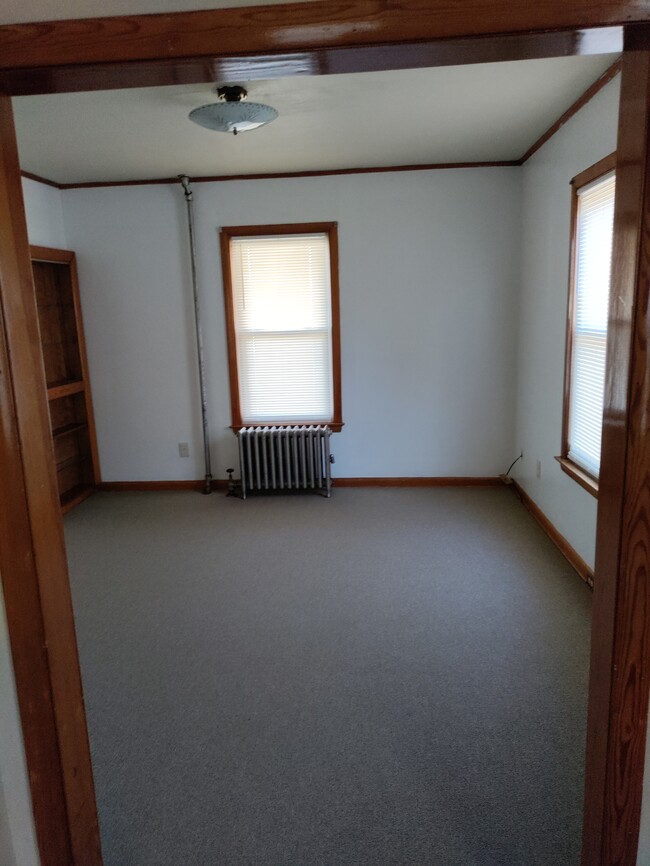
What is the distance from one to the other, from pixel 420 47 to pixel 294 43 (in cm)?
22

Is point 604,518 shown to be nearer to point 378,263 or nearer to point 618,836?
point 618,836

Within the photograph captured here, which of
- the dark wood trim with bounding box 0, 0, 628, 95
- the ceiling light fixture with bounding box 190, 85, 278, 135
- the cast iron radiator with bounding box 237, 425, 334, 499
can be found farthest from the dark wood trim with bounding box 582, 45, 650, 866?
the cast iron radiator with bounding box 237, 425, 334, 499

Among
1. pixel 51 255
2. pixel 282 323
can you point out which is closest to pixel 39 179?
pixel 51 255

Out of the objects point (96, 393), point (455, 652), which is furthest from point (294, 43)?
point (96, 393)

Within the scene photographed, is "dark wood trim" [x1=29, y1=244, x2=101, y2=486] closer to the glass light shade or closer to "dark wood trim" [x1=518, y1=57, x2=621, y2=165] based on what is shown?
the glass light shade

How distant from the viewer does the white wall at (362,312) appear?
448cm

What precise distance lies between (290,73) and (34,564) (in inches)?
43.6

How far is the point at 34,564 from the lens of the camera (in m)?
1.25

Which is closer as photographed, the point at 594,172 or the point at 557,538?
the point at 594,172

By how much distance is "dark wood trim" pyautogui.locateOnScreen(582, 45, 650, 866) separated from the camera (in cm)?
108

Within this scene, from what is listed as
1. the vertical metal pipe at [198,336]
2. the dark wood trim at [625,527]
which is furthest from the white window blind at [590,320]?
the vertical metal pipe at [198,336]

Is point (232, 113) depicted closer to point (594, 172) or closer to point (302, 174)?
point (302, 174)

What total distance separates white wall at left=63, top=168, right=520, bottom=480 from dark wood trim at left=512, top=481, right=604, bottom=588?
19.0 inches

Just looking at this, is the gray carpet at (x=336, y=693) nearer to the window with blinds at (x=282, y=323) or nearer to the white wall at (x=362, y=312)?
the white wall at (x=362, y=312)
